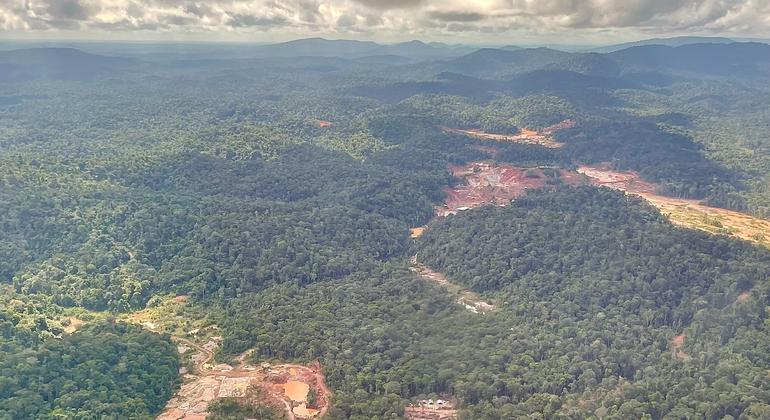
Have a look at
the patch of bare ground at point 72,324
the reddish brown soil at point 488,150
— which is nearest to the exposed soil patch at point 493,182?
the reddish brown soil at point 488,150

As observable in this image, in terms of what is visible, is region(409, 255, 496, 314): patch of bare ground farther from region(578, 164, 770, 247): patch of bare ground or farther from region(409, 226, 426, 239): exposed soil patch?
region(578, 164, 770, 247): patch of bare ground

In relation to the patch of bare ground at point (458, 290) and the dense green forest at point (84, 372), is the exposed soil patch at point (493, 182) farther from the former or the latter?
the dense green forest at point (84, 372)

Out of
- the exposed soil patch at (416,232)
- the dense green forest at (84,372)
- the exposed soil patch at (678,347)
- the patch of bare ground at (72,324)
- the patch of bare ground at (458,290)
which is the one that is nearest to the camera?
the dense green forest at (84,372)

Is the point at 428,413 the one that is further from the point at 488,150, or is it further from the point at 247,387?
the point at 488,150

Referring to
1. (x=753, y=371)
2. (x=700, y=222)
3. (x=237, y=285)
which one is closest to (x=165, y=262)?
(x=237, y=285)

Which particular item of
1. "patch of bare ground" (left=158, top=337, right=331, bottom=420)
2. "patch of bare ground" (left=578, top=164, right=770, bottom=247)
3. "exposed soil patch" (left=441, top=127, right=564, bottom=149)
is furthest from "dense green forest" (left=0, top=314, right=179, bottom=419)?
"exposed soil patch" (left=441, top=127, right=564, bottom=149)

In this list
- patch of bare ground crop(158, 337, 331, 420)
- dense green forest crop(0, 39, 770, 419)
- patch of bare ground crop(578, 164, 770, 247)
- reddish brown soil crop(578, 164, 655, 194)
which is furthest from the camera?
reddish brown soil crop(578, 164, 655, 194)

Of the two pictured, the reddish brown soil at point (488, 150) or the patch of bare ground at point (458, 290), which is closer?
the patch of bare ground at point (458, 290)
